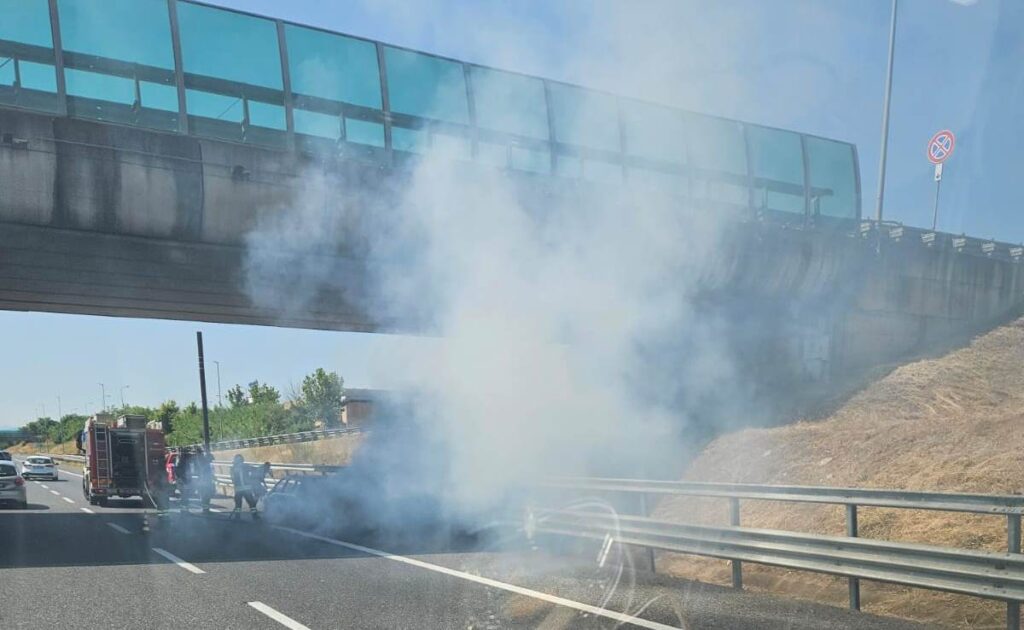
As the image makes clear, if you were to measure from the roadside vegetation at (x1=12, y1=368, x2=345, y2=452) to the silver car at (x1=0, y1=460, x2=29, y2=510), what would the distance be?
4985mm

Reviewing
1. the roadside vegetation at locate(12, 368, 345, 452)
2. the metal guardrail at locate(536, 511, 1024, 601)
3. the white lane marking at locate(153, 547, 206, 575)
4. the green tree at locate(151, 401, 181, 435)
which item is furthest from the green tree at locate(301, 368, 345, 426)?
the green tree at locate(151, 401, 181, 435)

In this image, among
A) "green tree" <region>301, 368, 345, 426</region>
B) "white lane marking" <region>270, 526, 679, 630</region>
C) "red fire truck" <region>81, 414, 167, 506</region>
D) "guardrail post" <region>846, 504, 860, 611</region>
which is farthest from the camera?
"green tree" <region>301, 368, 345, 426</region>

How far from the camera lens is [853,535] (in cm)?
610

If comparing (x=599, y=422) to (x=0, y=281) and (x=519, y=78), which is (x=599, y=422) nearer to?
(x=519, y=78)

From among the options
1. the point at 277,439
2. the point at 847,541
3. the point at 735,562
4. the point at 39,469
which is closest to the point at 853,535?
the point at 847,541

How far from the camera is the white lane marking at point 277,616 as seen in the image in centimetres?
587

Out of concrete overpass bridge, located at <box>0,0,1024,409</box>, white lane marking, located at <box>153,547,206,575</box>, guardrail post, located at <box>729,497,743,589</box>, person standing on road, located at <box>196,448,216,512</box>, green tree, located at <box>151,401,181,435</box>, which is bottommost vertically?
green tree, located at <box>151,401,181,435</box>

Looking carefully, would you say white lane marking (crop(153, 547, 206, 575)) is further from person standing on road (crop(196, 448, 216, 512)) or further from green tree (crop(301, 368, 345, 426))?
green tree (crop(301, 368, 345, 426))

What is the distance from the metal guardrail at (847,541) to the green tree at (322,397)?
50.6 ft

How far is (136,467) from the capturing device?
21.5 m

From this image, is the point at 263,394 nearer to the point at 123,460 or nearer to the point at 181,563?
the point at 123,460

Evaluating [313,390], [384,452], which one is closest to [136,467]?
[313,390]

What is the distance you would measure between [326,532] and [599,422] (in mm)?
4528

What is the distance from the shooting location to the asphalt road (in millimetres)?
5980
